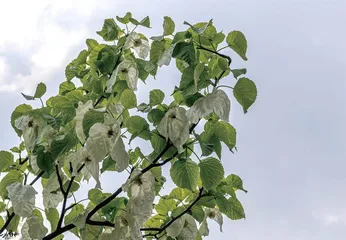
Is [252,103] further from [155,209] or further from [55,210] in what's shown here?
[55,210]

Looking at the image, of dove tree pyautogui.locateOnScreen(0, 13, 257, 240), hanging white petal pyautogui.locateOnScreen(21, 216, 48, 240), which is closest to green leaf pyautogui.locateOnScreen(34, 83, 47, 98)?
dove tree pyautogui.locateOnScreen(0, 13, 257, 240)

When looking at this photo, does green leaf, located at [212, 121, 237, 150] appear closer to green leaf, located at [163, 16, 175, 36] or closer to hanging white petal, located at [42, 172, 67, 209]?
green leaf, located at [163, 16, 175, 36]

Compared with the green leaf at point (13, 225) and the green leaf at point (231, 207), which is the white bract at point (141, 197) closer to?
the green leaf at point (231, 207)

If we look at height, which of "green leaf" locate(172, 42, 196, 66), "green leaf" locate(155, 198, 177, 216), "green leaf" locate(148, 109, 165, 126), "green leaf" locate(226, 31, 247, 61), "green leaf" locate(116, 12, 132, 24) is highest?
"green leaf" locate(116, 12, 132, 24)

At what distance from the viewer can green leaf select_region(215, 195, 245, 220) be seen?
2.97 ft

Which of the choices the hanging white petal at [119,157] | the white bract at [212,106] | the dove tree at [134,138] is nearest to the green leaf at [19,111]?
the dove tree at [134,138]

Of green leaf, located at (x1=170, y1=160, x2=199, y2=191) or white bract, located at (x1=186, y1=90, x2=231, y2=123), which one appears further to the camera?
green leaf, located at (x1=170, y1=160, x2=199, y2=191)

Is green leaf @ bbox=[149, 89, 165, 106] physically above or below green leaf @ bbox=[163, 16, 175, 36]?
below

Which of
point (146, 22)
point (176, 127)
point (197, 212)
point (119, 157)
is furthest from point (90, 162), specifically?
point (146, 22)

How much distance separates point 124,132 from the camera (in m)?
0.87

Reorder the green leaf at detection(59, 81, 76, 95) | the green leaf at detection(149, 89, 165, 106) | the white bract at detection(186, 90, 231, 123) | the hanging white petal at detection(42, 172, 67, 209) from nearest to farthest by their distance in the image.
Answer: the white bract at detection(186, 90, 231, 123), the green leaf at detection(149, 89, 165, 106), the hanging white petal at detection(42, 172, 67, 209), the green leaf at detection(59, 81, 76, 95)

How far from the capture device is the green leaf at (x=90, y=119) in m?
0.78

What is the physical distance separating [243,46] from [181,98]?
0.15 metres

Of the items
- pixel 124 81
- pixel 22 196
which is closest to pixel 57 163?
pixel 22 196
